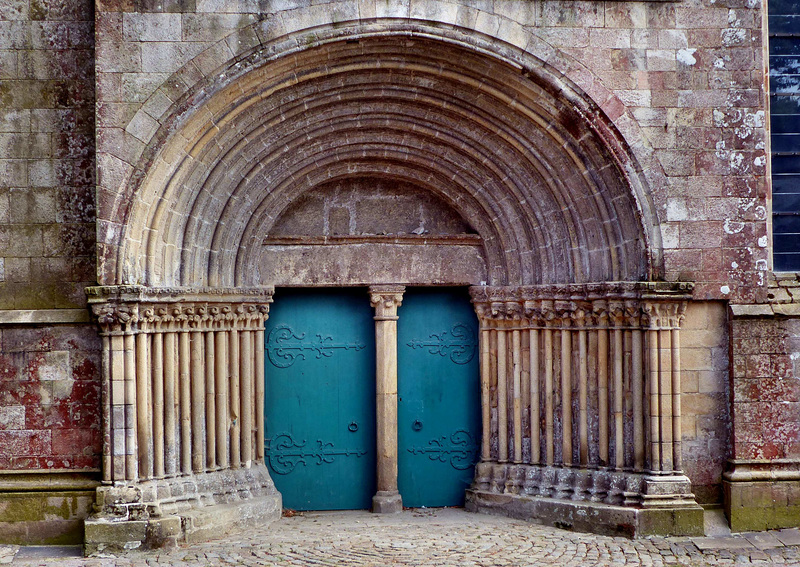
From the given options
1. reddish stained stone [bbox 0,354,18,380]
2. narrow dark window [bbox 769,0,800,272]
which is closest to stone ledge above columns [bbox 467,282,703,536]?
narrow dark window [bbox 769,0,800,272]

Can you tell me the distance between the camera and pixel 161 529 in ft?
23.2

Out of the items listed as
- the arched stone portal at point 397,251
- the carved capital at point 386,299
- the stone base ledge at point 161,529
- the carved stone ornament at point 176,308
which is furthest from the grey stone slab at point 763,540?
the carved stone ornament at point 176,308

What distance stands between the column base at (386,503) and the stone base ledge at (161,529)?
133cm

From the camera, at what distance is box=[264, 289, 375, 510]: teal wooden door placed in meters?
8.42

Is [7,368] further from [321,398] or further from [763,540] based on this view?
[763,540]

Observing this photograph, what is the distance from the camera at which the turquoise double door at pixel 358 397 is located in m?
8.44

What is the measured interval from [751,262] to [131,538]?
5.37m

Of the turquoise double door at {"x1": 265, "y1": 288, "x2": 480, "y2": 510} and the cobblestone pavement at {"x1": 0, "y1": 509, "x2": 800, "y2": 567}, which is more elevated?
the turquoise double door at {"x1": 265, "y1": 288, "x2": 480, "y2": 510}

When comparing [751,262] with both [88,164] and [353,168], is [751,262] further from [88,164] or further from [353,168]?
[88,164]

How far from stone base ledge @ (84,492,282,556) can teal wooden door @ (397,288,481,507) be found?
1792 mm

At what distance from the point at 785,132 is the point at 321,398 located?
4732 millimetres

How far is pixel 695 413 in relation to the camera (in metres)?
7.56

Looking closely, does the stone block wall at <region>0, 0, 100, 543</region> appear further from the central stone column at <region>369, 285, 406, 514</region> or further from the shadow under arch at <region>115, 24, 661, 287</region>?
the central stone column at <region>369, 285, 406, 514</region>

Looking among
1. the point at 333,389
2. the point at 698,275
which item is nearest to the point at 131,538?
the point at 333,389
